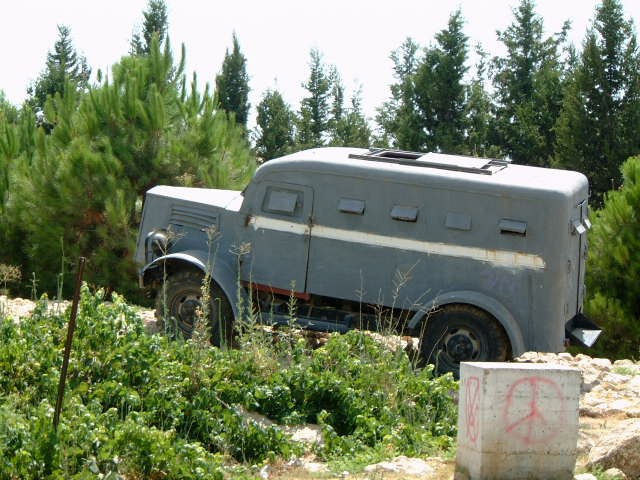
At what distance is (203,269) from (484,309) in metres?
2.87

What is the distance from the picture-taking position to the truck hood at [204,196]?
37.9 feet

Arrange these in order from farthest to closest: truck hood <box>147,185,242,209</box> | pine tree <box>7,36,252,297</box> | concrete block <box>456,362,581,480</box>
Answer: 1. pine tree <box>7,36,252,297</box>
2. truck hood <box>147,185,242,209</box>
3. concrete block <box>456,362,581,480</box>

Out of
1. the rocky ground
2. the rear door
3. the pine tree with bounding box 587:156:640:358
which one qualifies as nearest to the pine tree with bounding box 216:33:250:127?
the pine tree with bounding box 587:156:640:358

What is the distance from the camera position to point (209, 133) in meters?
18.4

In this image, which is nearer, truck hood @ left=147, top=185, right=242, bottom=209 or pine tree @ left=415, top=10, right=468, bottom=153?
truck hood @ left=147, top=185, right=242, bottom=209

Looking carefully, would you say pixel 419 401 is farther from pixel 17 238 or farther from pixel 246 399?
pixel 17 238

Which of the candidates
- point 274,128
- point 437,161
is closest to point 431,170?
point 437,161

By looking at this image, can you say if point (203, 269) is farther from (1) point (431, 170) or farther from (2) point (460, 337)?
(2) point (460, 337)

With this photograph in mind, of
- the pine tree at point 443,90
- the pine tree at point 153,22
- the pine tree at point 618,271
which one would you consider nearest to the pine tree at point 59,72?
the pine tree at point 153,22

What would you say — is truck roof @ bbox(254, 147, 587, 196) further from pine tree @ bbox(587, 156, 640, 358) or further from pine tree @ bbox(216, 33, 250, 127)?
pine tree @ bbox(216, 33, 250, 127)

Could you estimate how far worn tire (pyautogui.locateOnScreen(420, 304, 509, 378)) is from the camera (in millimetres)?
10219

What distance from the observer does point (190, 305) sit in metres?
11.1

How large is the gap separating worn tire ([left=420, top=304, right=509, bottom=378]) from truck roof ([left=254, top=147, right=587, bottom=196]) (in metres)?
1.23

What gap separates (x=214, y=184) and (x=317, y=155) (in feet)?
22.3
